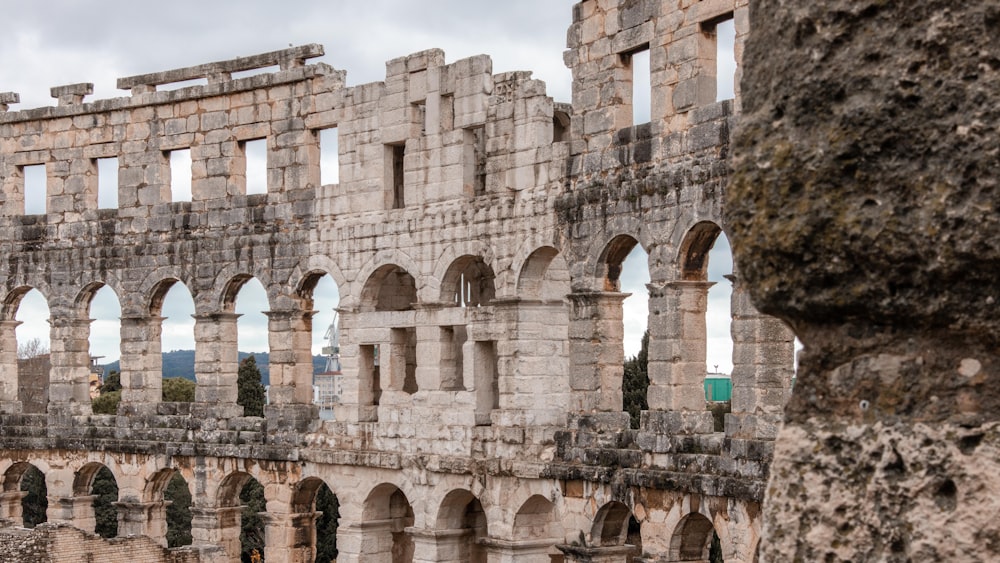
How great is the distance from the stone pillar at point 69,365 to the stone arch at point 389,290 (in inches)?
227

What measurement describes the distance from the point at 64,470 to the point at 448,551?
7.96 metres

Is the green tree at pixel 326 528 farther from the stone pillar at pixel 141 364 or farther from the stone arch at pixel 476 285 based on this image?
the stone arch at pixel 476 285

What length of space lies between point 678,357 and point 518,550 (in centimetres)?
372

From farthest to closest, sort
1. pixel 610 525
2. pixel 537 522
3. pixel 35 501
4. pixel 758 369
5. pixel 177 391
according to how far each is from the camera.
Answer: pixel 177 391 < pixel 35 501 < pixel 537 522 < pixel 610 525 < pixel 758 369

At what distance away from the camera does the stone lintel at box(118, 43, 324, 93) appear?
22766 mm

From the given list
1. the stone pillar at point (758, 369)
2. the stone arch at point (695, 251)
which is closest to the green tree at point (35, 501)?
the stone arch at point (695, 251)

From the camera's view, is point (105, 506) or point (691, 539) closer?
point (691, 539)

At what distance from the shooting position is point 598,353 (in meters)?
17.8

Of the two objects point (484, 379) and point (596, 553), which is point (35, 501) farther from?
point (596, 553)

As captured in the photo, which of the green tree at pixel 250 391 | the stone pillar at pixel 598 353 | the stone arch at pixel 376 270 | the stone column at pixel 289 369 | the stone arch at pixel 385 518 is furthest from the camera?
the green tree at pixel 250 391

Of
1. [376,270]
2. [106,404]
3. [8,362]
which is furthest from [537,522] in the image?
[106,404]

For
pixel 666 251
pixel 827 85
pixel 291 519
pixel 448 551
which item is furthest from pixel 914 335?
pixel 291 519

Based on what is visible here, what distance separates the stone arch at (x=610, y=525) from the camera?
1773 centimetres

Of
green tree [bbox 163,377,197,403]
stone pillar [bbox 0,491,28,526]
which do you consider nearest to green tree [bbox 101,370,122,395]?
green tree [bbox 163,377,197,403]
